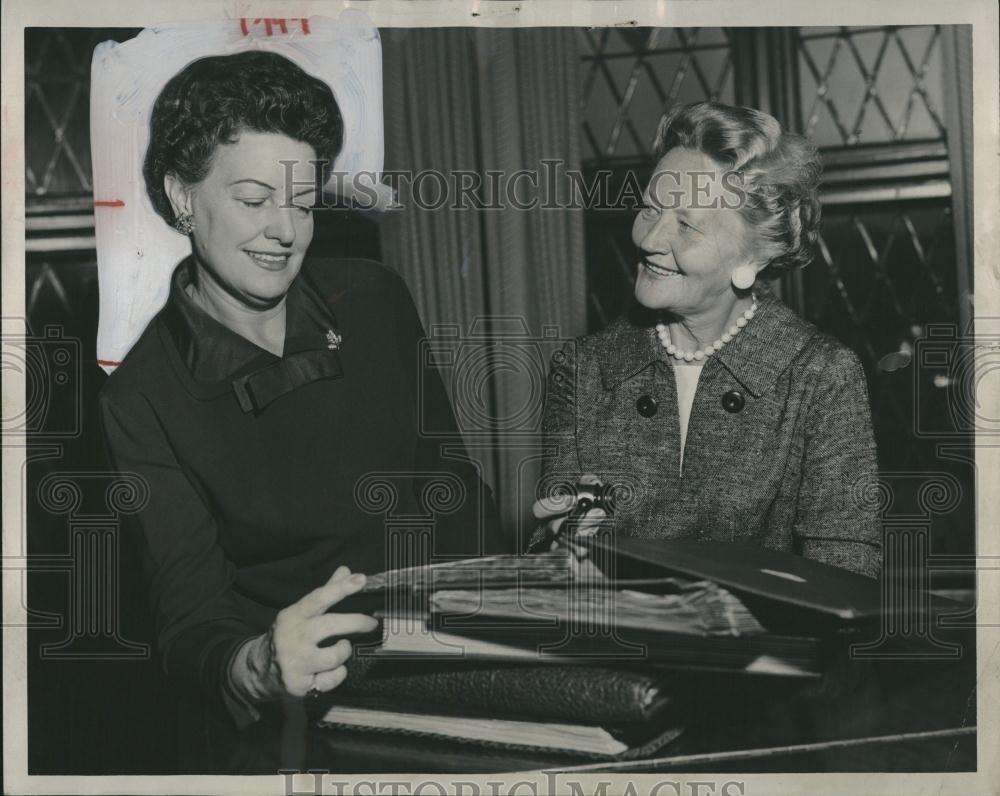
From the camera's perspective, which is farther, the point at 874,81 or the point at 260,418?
the point at 874,81

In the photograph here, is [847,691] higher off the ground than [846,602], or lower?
lower

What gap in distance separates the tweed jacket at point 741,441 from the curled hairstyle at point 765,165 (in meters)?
0.10

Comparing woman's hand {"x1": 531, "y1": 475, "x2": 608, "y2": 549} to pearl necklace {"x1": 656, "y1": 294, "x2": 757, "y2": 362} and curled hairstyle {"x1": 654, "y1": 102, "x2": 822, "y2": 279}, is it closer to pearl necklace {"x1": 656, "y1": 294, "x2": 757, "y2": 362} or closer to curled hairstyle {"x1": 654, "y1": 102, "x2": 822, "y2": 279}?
Answer: pearl necklace {"x1": 656, "y1": 294, "x2": 757, "y2": 362}

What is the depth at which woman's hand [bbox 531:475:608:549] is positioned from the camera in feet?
5.64

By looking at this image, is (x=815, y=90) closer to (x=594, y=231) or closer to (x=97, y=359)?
(x=594, y=231)

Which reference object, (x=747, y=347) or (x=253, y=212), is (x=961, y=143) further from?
(x=253, y=212)

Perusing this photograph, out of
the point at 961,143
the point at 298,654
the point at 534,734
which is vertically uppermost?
the point at 961,143

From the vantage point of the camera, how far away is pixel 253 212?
1.68m

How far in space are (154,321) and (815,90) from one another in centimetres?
113

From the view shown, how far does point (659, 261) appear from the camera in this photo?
1717 mm

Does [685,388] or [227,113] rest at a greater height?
[227,113]

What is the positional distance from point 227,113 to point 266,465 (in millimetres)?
547

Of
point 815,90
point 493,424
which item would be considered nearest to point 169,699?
point 493,424

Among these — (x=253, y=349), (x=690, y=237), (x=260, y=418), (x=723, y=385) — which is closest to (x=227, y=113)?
(x=253, y=349)
